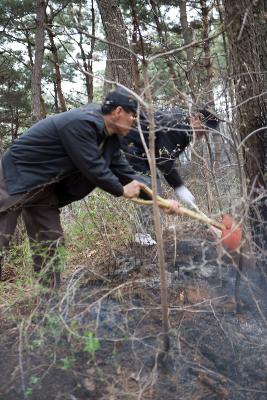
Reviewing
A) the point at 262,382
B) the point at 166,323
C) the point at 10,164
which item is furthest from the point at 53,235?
the point at 262,382

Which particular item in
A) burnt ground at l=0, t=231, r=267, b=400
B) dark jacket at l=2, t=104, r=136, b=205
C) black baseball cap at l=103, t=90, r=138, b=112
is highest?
black baseball cap at l=103, t=90, r=138, b=112

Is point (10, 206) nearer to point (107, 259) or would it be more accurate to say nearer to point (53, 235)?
point (53, 235)

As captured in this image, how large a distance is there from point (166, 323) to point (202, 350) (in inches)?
25.6

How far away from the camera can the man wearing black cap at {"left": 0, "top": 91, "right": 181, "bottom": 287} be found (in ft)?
8.68

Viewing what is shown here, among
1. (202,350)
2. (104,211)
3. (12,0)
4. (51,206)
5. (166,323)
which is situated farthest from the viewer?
(12,0)

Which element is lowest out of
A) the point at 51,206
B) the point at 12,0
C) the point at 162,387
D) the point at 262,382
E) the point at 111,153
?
the point at 262,382

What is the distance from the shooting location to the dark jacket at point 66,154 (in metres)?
2.65

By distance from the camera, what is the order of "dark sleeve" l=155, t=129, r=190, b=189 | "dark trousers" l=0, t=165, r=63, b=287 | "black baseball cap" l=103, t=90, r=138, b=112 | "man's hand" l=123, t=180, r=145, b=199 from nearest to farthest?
1. "black baseball cap" l=103, t=90, r=138, b=112
2. "man's hand" l=123, t=180, r=145, b=199
3. "dark trousers" l=0, t=165, r=63, b=287
4. "dark sleeve" l=155, t=129, r=190, b=189

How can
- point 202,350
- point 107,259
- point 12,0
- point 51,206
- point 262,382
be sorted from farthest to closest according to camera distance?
point 12,0
point 107,259
point 51,206
point 202,350
point 262,382

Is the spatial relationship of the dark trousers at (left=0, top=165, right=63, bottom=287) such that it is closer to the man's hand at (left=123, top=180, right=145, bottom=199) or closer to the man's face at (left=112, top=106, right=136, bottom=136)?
the man's hand at (left=123, top=180, right=145, bottom=199)

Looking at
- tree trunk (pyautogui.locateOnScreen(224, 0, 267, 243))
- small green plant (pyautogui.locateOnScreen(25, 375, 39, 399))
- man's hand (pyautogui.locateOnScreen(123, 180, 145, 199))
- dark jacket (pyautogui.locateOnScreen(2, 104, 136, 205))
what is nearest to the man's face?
dark jacket (pyautogui.locateOnScreen(2, 104, 136, 205))

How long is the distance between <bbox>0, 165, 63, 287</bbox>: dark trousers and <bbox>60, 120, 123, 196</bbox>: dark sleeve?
0.44 metres

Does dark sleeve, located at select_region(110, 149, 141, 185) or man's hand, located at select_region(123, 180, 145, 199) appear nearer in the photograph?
man's hand, located at select_region(123, 180, 145, 199)

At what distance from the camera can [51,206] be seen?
325 centimetres
